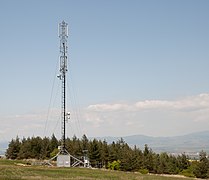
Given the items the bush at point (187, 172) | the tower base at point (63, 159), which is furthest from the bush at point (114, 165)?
the tower base at point (63, 159)

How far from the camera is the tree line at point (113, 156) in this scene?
8631 cm

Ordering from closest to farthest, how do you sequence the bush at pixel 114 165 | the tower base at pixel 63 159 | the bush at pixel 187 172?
the tower base at pixel 63 159 → the bush at pixel 114 165 → the bush at pixel 187 172

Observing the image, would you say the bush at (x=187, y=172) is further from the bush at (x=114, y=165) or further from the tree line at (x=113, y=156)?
the bush at (x=114, y=165)

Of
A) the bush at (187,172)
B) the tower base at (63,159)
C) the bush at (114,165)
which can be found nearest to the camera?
the tower base at (63,159)

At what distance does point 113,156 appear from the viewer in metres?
92.9

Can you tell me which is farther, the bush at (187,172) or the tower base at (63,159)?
the bush at (187,172)

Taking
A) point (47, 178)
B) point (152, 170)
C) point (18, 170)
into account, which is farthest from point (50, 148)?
point (47, 178)

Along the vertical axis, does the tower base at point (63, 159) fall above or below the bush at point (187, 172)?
above

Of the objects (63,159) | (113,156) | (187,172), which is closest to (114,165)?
(113,156)

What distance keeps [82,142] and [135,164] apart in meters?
19.6

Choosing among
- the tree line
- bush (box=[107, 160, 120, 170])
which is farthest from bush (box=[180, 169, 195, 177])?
bush (box=[107, 160, 120, 170])

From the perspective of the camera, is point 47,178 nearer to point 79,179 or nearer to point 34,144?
point 79,179

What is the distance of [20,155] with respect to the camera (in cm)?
9912

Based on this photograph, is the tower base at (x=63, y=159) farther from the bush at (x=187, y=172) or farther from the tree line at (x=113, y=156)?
the bush at (x=187, y=172)
